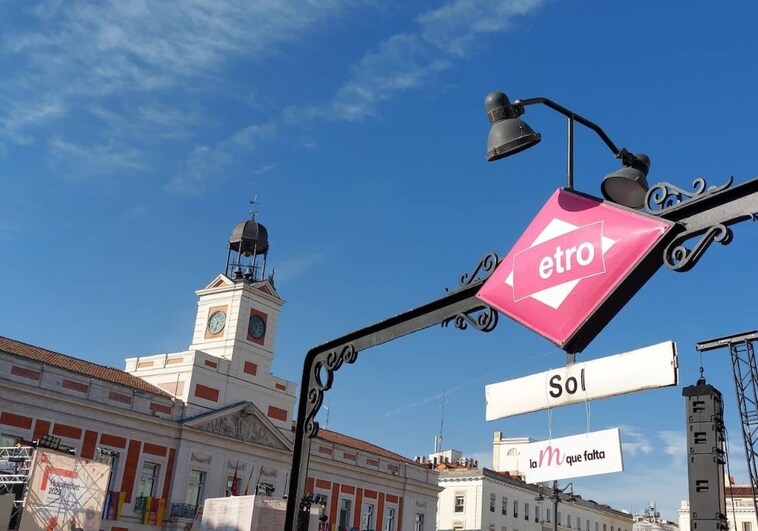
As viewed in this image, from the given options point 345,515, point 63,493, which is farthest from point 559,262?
point 345,515

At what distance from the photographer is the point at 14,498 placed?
71.4 ft

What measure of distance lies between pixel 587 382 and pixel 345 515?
40.6 m

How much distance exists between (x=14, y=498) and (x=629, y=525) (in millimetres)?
60698

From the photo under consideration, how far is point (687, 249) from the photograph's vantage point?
4129mm

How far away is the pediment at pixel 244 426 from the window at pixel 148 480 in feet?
7.72

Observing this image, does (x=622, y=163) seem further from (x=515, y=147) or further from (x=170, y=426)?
(x=170, y=426)

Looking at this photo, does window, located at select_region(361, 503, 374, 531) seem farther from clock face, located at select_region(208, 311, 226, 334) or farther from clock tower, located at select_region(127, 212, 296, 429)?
clock face, located at select_region(208, 311, 226, 334)

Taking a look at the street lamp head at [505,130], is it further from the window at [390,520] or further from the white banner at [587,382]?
the window at [390,520]

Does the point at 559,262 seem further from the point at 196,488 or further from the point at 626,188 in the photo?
the point at 196,488

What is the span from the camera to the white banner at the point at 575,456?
4.81m

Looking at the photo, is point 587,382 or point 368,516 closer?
point 587,382

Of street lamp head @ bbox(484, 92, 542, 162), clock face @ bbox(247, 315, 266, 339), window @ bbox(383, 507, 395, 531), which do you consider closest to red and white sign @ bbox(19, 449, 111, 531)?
clock face @ bbox(247, 315, 266, 339)

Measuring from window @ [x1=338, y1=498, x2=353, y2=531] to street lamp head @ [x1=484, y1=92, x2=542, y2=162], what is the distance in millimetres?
40360

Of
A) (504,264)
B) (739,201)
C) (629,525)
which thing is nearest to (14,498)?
(504,264)
